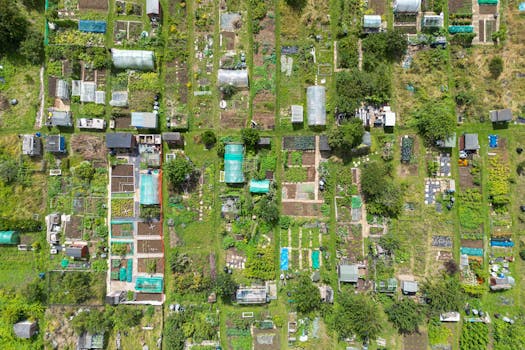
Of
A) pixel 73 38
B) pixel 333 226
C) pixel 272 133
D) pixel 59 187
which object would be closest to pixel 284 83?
pixel 272 133

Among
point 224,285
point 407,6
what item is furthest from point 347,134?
point 224,285

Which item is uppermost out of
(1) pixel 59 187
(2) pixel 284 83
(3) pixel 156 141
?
(2) pixel 284 83

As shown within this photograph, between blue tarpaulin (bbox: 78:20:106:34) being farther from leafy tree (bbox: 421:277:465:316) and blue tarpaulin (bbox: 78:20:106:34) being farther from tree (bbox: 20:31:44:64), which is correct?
leafy tree (bbox: 421:277:465:316)

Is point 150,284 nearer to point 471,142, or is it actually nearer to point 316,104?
point 316,104

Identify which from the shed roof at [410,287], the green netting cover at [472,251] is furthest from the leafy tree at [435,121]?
the shed roof at [410,287]

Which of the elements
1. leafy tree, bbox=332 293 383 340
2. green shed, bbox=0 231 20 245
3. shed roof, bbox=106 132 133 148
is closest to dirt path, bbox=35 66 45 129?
shed roof, bbox=106 132 133 148

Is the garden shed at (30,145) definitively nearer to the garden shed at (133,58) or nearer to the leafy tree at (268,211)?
the garden shed at (133,58)

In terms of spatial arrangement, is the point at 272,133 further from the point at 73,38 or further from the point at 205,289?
the point at 73,38
